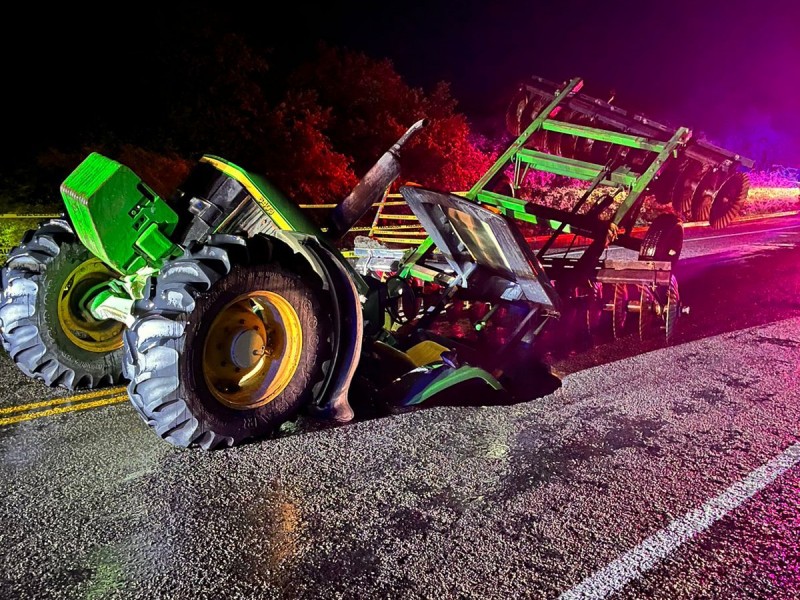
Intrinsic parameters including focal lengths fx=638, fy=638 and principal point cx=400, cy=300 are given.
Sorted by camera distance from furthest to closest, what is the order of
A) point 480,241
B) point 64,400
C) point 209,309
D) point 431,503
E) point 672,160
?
point 672,160 < point 480,241 < point 64,400 < point 209,309 < point 431,503

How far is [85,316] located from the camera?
536cm

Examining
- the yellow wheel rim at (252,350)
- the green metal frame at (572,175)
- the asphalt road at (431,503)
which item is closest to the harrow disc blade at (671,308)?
the green metal frame at (572,175)

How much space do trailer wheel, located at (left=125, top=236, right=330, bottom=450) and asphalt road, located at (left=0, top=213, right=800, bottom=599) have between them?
30 cm

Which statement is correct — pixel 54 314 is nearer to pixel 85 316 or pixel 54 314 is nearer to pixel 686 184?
pixel 85 316

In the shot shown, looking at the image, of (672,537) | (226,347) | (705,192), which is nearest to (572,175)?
(705,192)

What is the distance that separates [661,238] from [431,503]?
5256 mm

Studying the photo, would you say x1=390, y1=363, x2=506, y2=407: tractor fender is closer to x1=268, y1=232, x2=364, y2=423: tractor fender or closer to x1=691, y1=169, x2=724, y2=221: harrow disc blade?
x1=268, y1=232, x2=364, y2=423: tractor fender

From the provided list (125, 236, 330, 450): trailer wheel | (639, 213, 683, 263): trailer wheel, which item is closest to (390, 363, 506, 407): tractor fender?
(125, 236, 330, 450): trailer wheel

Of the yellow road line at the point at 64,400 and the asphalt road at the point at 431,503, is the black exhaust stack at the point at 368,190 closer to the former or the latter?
the asphalt road at the point at 431,503

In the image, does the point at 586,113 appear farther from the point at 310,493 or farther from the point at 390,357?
the point at 310,493

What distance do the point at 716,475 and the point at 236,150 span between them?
16.0 meters

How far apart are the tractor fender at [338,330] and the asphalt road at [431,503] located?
0.79ft

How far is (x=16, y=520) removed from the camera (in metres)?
3.42

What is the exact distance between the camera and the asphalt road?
2.99m
